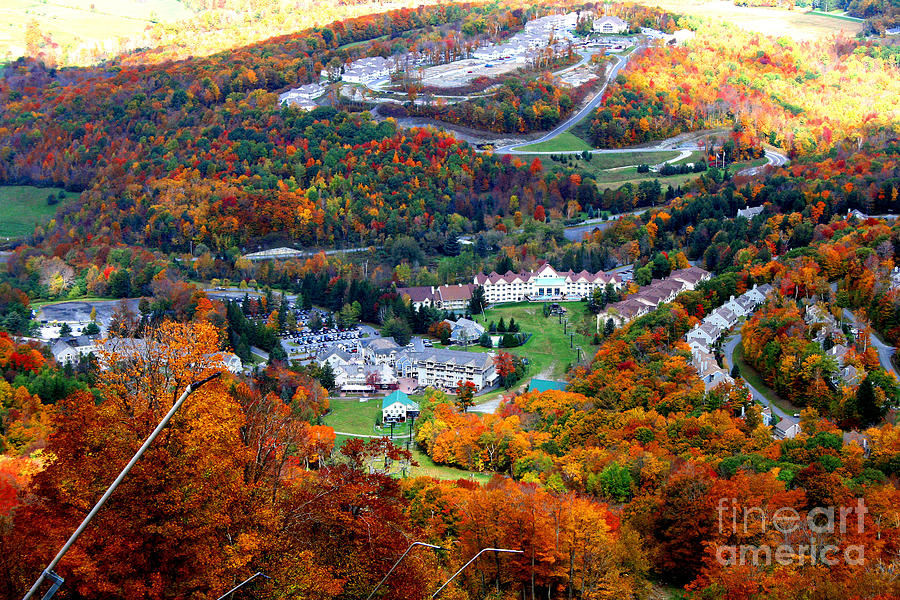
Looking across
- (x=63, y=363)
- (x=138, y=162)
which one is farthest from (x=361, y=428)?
(x=138, y=162)

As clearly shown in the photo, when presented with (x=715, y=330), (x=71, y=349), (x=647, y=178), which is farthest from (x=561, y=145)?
(x=71, y=349)

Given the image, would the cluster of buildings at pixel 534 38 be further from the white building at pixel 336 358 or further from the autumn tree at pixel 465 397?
the autumn tree at pixel 465 397

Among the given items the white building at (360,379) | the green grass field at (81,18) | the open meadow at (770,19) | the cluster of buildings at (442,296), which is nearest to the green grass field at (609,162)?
the cluster of buildings at (442,296)

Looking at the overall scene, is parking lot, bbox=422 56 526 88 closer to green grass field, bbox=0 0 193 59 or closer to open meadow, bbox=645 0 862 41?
open meadow, bbox=645 0 862 41

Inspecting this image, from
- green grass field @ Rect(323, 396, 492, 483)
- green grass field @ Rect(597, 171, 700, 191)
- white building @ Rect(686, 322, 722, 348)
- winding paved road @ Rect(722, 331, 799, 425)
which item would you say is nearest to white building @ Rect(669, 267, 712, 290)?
white building @ Rect(686, 322, 722, 348)

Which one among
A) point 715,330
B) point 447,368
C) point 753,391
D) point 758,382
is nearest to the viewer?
point 753,391

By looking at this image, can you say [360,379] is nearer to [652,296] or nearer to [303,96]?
[652,296]
